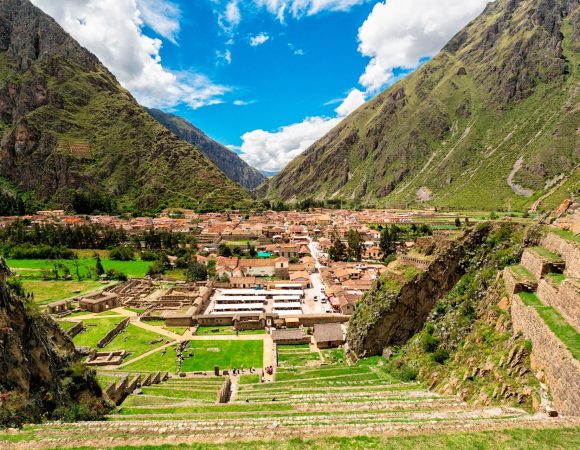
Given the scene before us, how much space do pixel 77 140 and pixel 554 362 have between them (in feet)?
624

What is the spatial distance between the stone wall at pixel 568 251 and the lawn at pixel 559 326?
2321 millimetres

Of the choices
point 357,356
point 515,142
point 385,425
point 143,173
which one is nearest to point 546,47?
point 515,142

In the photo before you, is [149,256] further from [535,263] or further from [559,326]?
[559,326]

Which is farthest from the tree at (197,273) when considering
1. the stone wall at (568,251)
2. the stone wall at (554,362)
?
the stone wall at (554,362)

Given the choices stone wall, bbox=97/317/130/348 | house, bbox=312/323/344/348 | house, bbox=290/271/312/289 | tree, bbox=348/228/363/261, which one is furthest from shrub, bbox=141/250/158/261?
house, bbox=312/323/344/348

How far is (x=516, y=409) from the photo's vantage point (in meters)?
13.5

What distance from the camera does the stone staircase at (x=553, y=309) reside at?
40.6 feet

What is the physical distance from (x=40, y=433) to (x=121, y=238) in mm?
83487

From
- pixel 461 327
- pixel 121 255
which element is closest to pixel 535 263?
pixel 461 327

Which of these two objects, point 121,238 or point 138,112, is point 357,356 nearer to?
point 121,238

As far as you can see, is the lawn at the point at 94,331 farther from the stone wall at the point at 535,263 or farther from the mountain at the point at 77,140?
the mountain at the point at 77,140

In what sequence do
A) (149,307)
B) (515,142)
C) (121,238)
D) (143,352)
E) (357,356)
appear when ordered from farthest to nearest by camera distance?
(515,142) < (121,238) < (149,307) < (143,352) < (357,356)

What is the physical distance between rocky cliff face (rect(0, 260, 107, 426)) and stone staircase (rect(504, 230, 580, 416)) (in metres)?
20.0

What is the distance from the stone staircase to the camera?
12.4 metres
